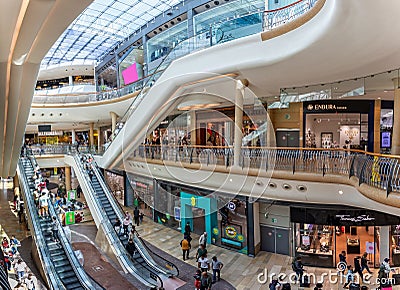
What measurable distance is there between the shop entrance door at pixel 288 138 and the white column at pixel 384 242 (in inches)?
188

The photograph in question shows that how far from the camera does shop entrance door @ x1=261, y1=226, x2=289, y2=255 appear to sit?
41.9 ft

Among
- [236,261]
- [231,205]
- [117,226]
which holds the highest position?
[231,205]

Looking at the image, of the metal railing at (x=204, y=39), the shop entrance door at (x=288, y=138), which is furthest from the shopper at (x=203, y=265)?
the metal railing at (x=204, y=39)

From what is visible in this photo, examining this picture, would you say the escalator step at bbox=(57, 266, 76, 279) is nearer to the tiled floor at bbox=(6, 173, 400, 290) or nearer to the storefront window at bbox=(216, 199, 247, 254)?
the tiled floor at bbox=(6, 173, 400, 290)

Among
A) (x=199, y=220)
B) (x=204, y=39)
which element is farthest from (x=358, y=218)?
(x=204, y=39)

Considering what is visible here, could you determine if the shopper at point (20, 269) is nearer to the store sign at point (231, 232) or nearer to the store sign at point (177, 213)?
the store sign at point (177, 213)

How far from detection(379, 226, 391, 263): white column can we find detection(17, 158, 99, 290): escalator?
1020 cm

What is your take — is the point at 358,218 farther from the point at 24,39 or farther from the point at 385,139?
the point at 24,39

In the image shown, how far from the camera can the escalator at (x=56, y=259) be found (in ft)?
33.4

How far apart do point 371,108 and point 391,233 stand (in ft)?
17.4

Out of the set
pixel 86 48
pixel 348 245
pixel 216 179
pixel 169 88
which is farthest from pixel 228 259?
pixel 86 48

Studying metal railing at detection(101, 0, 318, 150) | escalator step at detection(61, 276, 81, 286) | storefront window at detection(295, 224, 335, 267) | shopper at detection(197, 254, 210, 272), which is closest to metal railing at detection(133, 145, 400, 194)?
metal railing at detection(101, 0, 318, 150)

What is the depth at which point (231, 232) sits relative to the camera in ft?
45.3

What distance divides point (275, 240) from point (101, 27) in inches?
885
